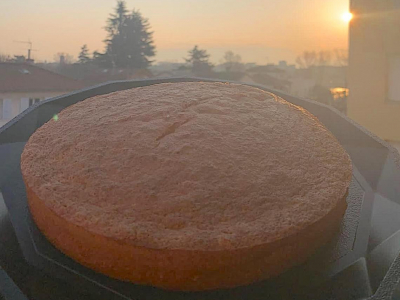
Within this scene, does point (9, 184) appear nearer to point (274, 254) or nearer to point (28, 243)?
point (28, 243)

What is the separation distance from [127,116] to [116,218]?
1.10ft

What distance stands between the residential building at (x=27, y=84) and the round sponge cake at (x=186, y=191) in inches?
39.2

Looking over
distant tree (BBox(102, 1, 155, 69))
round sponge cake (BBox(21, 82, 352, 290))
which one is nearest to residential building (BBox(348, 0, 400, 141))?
distant tree (BBox(102, 1, 155, 69))

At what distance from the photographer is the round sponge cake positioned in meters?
0.65

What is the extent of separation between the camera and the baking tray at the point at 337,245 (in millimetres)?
652

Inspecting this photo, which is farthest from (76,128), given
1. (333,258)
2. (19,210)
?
(333,258)

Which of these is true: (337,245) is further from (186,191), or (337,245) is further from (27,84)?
(27,84)

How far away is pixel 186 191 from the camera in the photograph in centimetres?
72

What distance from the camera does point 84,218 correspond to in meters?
0.69

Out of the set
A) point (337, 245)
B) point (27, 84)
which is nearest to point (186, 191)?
point (337, 245)

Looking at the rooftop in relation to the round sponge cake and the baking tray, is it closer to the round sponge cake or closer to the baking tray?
the baking tray

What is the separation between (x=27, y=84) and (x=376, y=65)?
106 inches

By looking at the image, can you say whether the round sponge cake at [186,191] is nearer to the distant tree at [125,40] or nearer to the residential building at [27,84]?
the residential building at [27,84]

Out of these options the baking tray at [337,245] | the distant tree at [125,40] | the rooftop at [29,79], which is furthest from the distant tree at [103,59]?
the baking tray at [337,245]
